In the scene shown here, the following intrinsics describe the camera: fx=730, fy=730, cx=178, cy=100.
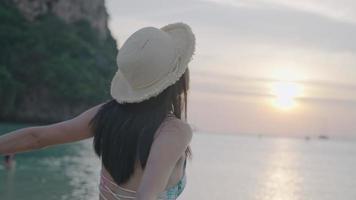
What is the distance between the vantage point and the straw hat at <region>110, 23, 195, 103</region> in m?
1.62

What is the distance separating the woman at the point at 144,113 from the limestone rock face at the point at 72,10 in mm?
52128

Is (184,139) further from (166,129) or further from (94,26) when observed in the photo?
(94,26)

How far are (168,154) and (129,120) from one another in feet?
0.64

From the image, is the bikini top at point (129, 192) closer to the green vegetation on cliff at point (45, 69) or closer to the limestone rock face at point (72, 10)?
the green vegetation on cliff at point (45, 69)

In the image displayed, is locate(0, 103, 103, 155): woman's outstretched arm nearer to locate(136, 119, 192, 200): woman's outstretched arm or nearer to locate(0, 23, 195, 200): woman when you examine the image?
locate(0, 23, 195, 200): woman

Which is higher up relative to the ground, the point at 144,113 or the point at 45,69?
the point at 144,113

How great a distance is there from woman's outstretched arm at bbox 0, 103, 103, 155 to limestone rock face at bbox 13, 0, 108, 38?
52015 millimetres

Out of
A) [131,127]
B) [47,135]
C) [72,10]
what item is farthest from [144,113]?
[72,10]

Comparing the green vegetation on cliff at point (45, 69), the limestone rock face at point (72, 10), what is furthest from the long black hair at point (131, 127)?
the limestone rock face at point (72, 10)

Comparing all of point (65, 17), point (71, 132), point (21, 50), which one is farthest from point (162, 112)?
point (65, 17)

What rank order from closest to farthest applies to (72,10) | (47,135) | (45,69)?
(47,135) < (45,69) < (72,10)

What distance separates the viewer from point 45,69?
4931 centimetres

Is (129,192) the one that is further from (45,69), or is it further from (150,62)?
(45,69)

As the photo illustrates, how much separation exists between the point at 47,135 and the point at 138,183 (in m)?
0.27
